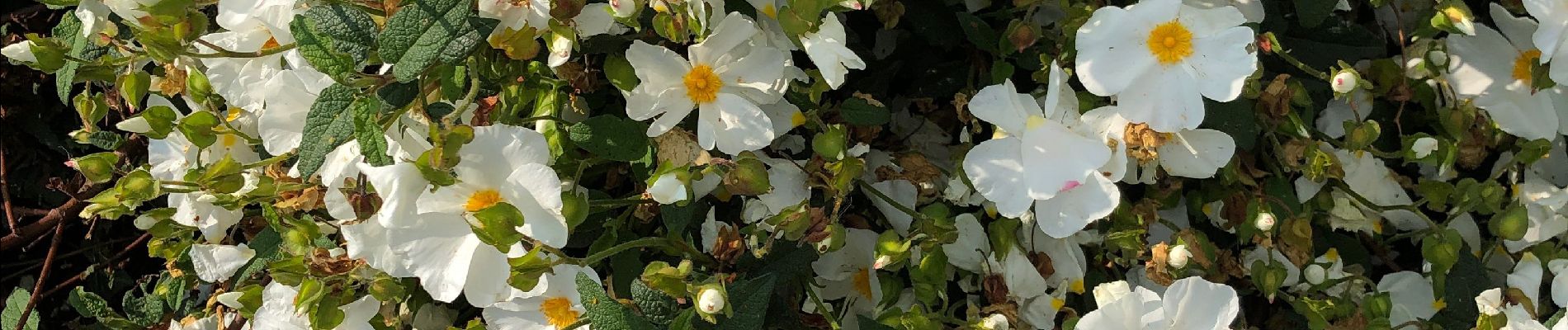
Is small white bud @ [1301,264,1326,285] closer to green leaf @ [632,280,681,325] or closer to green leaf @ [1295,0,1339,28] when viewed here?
green leaf @ [1295,0,1339,28]

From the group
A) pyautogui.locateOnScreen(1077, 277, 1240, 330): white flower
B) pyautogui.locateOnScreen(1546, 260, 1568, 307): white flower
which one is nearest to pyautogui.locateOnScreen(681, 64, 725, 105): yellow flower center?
pyautogui.locateOnScreen(1077, 277, 1240, 330): white flower

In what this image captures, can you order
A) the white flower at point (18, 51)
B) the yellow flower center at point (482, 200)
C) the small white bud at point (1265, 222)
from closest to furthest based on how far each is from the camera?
the yellow flower center at point (482, 200), the white flower at point (18, 51), the small white bud at point (1265, 222)

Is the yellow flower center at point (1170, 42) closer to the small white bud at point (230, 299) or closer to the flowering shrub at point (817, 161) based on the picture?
the flowering shrub at point (817, 161)

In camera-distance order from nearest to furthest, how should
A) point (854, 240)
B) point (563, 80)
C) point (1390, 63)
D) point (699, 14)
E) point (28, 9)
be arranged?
1. point (699, 14)
2. point (563, 80)
3. point (854, 240)
4. point (1390, 63)
5. point (28, 9)

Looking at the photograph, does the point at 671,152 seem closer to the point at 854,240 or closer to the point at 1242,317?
the point at 854,240

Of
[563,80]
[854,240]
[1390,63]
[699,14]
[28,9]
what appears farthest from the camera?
[28,9]

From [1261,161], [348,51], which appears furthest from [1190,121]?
[348,51]

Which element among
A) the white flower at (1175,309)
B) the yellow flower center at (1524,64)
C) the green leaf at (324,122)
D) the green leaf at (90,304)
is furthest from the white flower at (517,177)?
the yellow flower center at (1524,64)

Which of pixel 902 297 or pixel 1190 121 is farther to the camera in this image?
pixel 902 297
